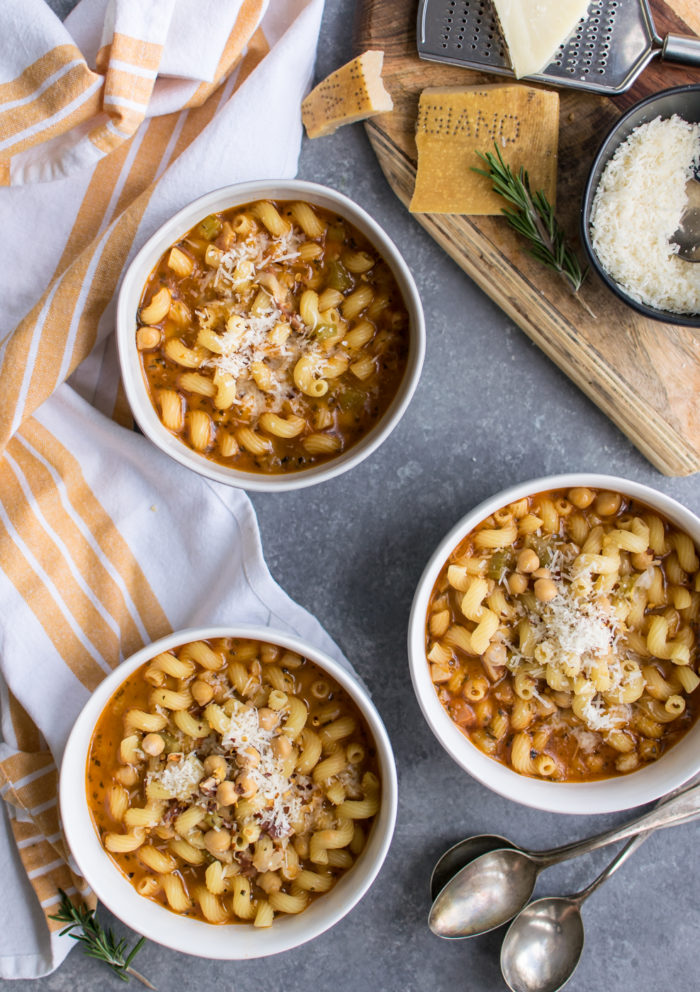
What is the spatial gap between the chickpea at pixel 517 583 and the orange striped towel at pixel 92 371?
1.98ft

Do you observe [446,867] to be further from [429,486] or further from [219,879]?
[429,486]

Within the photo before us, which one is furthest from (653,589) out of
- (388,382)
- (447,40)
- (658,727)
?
(447,40)

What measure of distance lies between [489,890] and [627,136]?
2293 mm

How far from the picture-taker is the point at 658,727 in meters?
2.24

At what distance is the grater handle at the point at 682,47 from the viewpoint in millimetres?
2189

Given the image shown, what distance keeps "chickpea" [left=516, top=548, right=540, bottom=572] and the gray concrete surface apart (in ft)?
1.11

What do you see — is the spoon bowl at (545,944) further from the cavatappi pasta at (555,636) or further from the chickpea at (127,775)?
the chickpea at (127,775)

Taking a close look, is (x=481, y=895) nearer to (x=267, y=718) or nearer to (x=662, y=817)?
(x=662, y=817)

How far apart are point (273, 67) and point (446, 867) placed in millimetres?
2476

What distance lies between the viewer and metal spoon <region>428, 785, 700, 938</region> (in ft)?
7.95

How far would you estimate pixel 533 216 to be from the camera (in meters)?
2.19

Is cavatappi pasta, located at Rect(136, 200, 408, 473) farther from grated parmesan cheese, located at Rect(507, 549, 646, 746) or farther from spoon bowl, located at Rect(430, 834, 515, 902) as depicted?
spoon bowl, located at Rect(430, 834, 515, 902)

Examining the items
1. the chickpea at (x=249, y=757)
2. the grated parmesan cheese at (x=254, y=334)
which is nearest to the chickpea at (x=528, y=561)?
the grated parmesan cheese at (x=254, y=334)

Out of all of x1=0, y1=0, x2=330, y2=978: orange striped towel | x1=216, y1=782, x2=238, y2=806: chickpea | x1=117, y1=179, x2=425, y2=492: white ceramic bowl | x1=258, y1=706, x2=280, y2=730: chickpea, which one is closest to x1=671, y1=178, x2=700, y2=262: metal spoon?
x1=117, y1=179, x2=425, y2=492: white ceramic bowl
